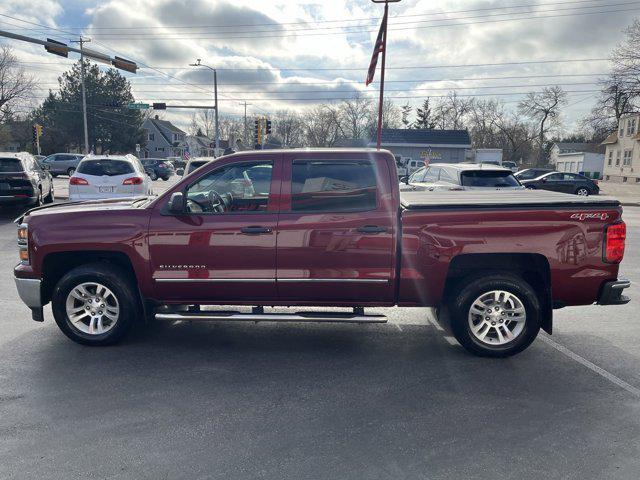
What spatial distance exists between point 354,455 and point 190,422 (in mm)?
1200

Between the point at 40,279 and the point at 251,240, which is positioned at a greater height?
the point at 251,240

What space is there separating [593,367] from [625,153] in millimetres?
54201

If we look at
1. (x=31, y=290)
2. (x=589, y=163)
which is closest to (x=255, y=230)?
(x=31, y=290)

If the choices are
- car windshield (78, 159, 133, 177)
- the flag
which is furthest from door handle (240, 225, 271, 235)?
the flag

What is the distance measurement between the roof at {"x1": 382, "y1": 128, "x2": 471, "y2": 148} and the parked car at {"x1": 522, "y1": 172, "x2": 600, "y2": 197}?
24.9 meters

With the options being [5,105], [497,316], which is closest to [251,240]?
[497,316]

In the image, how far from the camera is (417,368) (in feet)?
13.9

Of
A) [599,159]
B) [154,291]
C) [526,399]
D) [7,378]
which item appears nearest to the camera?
[526,399]

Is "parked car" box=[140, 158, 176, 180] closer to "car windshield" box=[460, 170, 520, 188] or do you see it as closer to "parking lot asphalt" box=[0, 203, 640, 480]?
"car windshield" box=[460, 170, 520, 188]

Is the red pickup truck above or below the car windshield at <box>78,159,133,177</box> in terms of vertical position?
below

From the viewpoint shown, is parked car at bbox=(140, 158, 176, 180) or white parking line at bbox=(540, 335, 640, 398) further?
parked car at bbox=(140, 158, 176, 180)

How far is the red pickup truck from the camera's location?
4270 mm

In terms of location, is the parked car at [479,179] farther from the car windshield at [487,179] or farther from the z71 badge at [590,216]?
the z71 badge at [590,216]

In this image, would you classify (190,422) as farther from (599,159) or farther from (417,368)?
(599,159)
